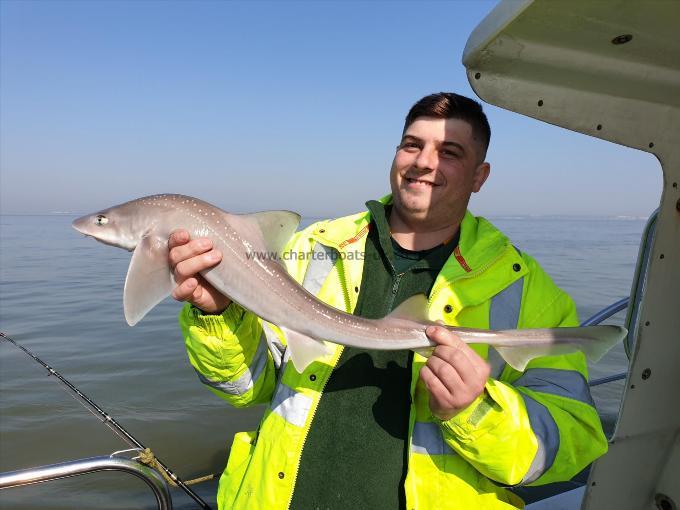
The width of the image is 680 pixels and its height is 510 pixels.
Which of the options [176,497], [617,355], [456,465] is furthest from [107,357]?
[617,355]

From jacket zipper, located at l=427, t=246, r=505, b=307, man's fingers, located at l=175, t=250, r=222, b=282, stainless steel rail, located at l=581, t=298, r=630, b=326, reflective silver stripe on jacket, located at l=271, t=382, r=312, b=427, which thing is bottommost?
stainless steel rail, located at l=581, t=298, r=630, b=326

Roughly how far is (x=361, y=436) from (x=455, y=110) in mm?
1962

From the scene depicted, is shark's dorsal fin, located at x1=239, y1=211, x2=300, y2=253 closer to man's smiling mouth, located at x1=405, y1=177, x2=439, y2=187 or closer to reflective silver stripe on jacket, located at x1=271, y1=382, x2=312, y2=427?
reflective silver stripe on jacket, located at x1=271, y1=382, x2=312, y2=427

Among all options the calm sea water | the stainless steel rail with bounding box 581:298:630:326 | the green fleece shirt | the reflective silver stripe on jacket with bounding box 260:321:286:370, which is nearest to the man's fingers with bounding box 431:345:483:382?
the green fleece shirt

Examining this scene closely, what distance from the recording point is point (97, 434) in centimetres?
693

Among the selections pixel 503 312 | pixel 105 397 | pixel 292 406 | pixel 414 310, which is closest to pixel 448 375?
pixel 414 310

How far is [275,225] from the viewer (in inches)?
89.4

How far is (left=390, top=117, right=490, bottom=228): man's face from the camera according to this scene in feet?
9.21

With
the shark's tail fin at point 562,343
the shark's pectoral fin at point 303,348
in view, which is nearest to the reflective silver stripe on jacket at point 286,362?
the shark's pectoral fin at point 303,348

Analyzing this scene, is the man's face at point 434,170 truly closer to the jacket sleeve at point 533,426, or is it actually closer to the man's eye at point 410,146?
the man's eye at point 410,146

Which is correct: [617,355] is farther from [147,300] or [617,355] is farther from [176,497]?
[147,300]

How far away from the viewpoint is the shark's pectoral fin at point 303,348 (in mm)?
2254

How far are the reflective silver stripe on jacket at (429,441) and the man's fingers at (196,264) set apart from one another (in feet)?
4.26

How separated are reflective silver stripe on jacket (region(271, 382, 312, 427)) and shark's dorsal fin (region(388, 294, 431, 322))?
703mm
